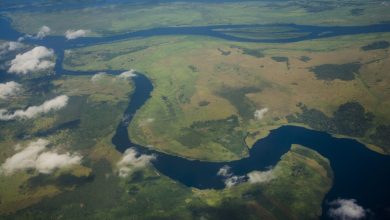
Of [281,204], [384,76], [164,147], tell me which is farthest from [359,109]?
[164,147]

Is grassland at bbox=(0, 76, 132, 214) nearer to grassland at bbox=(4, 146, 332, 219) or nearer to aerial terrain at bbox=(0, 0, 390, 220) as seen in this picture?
aerial terrain at bbox=(0, 0, 390, 220)

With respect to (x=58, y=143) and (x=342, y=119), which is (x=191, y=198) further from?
(x=342, y=119)

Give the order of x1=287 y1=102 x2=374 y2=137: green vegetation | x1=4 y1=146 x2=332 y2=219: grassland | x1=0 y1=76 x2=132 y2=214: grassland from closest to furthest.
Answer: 1. x1=4 y1=146 x2=332 y2=219: grassland
2. x1=0 y1=76 x2=132 y2=214: grassland
3. x1=287 y1=102 x2=374 y2=137: green vegetation

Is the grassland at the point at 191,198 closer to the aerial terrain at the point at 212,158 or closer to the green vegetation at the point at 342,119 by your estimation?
the aerial terrain at the point at 212,158

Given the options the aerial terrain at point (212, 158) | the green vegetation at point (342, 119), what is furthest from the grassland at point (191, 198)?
the green vegetation at point (342, 119)

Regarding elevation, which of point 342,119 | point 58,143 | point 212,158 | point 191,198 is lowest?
point 191,198

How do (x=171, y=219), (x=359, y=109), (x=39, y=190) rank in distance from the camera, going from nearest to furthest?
(x=171, y=219), (x=39, y=190), (x=359, y=109)

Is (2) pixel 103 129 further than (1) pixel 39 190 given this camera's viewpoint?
Yes

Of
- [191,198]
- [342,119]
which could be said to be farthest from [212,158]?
[342,119]

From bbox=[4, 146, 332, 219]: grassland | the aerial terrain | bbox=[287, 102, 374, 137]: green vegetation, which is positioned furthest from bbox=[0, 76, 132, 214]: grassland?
bbox=[287, 102, 374, 137]: green vegetation

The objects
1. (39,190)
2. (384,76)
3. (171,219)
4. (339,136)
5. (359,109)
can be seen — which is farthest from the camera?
(384,76)

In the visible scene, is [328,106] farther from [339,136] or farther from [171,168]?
[171,168]
